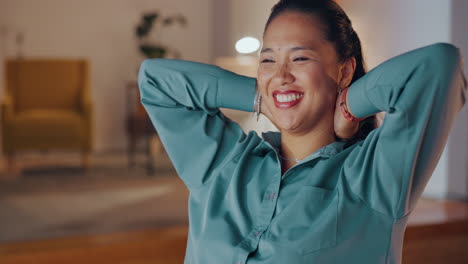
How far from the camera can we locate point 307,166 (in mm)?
801

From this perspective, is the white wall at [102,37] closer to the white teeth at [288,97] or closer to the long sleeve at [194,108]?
the long sleeve at [194,108]

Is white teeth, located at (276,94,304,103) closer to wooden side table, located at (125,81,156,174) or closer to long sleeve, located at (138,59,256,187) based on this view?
long sleeve, located at (138,59,256,187)

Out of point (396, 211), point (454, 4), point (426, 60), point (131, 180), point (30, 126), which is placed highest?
point (454, 4)

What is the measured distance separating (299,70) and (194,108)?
0.81 ft

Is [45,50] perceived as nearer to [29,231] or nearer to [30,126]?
[30,126]

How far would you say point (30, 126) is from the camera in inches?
166

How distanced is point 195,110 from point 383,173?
1.22 feet

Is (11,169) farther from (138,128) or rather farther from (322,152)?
(322,152)

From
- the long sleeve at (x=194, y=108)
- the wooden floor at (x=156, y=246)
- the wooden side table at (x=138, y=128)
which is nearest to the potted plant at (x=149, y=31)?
the wooden side table at (x=138, y=128)

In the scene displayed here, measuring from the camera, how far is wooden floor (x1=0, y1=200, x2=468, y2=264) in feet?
6.47

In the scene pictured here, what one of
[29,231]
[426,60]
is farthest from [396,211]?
[29,231]

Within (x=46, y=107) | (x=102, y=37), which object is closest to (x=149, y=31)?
(x=102, y=37)

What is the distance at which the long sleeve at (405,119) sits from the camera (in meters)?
0.62

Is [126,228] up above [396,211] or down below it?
below
